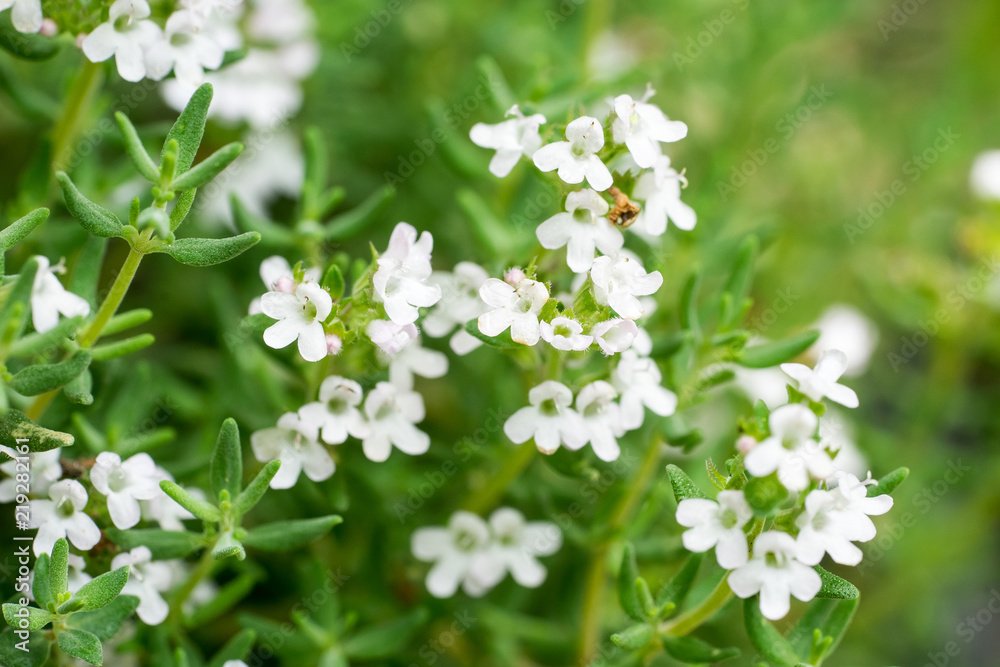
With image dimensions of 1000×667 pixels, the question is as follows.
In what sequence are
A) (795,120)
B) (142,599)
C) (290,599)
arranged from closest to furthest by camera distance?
1. (142,599)
2. (290,599)
3. (795,120)

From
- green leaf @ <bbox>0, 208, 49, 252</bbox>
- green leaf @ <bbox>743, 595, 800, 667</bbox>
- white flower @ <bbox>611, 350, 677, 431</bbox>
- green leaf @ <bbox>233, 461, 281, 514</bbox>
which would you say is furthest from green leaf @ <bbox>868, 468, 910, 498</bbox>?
green leaf @ <bbox>0, 208, 49, 252</bbox>

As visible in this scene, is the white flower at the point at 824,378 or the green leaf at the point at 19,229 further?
the green leaf at the point at 19,229

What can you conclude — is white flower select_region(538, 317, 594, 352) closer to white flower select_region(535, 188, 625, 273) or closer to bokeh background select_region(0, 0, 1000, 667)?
white flower select_region(535, 188, 625, 273)

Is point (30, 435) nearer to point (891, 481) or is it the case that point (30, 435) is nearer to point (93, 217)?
point (93, 217)

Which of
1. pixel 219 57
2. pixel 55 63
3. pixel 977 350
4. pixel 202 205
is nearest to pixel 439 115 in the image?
pixel 219 57

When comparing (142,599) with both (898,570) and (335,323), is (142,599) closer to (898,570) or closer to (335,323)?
(335,323)

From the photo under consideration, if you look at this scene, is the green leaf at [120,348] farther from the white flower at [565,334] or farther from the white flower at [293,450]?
the white flower at [565,334]

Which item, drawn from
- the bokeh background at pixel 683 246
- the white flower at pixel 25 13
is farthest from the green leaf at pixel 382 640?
the white flower at pixel 25 13
